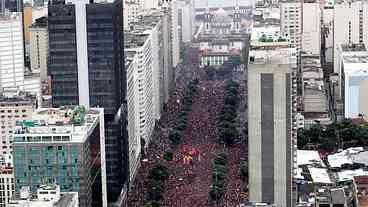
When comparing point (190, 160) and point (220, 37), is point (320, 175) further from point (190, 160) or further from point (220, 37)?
point (220, 37)

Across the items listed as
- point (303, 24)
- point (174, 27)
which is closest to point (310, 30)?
point (303, 24)

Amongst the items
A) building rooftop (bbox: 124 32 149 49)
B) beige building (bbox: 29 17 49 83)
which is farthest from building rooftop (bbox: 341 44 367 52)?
beige building (bbox: 29 17 49 83)

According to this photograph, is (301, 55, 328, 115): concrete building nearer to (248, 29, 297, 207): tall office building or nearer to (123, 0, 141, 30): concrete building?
(123, 0, 141, 30): concrete building

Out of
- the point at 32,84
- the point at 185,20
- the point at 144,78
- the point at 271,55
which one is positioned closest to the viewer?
the point at 271,55

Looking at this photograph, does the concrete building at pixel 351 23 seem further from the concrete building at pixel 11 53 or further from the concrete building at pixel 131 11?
the concrete building at pixel 11 53

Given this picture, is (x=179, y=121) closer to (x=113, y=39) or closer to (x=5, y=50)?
(x=5, y=50)

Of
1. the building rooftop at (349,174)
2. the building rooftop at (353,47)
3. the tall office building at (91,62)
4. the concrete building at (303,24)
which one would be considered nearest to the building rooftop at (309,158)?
the building rooftop at (349,174)
